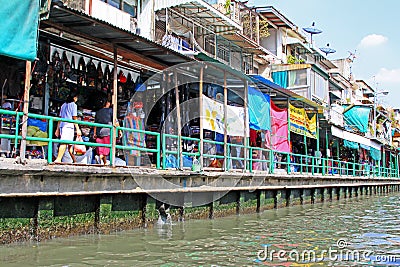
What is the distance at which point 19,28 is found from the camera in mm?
7711

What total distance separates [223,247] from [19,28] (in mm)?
5338

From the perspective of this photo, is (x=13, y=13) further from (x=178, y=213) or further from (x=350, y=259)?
(x=350, y=259)

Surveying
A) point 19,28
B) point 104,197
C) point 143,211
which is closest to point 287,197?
point 143,211

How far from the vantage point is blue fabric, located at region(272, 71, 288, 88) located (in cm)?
2641

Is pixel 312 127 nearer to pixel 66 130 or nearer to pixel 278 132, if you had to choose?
pixel 278 132

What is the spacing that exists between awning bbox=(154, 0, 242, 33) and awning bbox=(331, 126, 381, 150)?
825 centimetres

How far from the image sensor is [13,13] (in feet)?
25.2

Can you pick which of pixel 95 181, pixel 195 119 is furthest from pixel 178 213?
pixel 195 119

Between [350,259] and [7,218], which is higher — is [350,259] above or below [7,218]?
below

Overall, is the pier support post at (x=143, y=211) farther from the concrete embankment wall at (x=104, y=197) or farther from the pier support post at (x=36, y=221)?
the pier support post at (x=36, y=221)

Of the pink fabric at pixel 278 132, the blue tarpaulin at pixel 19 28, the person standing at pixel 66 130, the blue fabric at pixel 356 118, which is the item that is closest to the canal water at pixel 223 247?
the person standing at pixel 66 130

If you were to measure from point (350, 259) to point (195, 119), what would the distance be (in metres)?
8.39

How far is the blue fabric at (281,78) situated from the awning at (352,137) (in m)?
3.78

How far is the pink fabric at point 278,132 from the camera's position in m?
18.0
